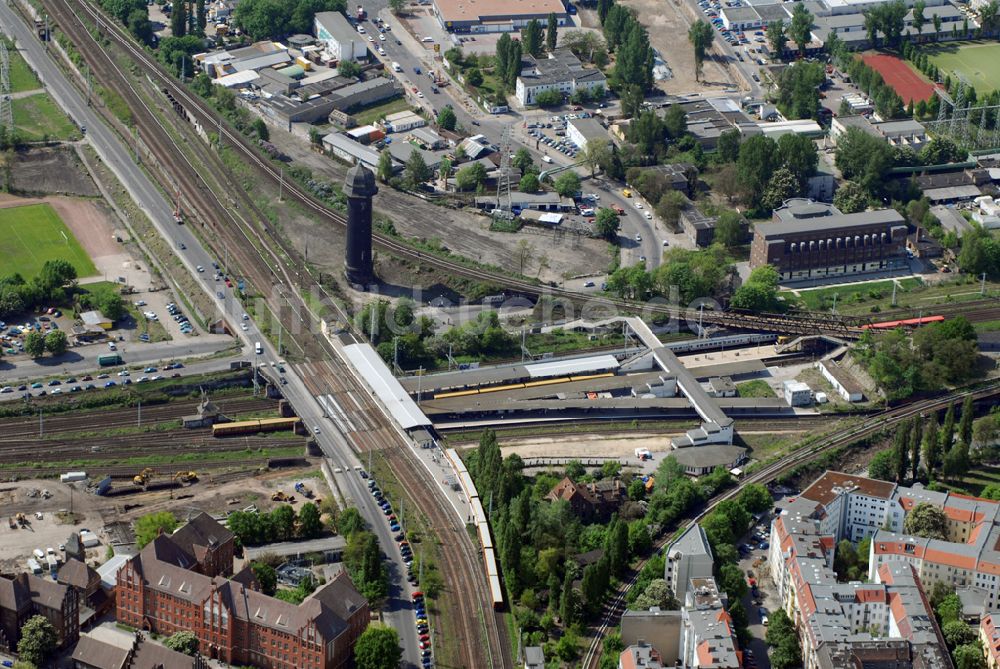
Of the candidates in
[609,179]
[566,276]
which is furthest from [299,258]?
[609,179]

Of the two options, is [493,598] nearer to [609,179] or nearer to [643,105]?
[609,179]

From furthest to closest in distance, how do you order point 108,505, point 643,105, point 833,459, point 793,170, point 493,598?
point 643,105 → point 793,170 → point 833,459 → point 108,505 → point 493,598

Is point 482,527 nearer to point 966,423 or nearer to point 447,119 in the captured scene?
point 966,423

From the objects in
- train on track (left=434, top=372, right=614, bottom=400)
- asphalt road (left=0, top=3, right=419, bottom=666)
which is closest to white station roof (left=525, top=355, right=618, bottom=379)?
train on track (left=434, top=372, right=614, bottom=400)

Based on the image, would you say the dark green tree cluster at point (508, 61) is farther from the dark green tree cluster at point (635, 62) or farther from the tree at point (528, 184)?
the tree at point (528, 184)

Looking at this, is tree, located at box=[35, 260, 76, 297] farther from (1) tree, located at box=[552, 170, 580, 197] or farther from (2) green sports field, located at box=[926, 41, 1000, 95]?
(2) green sports field, located at box=[926, 41, 1000, 95]

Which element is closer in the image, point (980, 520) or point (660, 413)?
point (980, 520)
